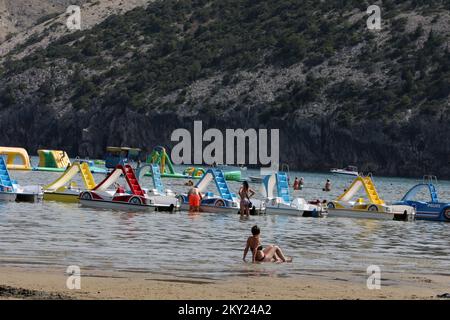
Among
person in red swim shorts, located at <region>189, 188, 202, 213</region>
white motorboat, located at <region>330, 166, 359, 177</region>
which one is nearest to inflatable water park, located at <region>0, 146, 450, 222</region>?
person in red swim shorts, located at <region>189, 188, 202, 213</region>

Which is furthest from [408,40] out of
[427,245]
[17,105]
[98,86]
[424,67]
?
[427,245]

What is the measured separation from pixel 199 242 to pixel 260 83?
352 feet

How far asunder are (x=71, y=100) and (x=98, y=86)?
188 inches

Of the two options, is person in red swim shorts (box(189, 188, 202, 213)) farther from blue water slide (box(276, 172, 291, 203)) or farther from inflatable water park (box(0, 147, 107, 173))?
inflatable water park (box(0, 147, 107, 173))

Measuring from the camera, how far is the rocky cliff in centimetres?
12575

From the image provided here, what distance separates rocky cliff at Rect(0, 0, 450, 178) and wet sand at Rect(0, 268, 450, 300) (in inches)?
3868

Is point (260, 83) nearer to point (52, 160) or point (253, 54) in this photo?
point (253, 54)

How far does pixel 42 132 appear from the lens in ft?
485

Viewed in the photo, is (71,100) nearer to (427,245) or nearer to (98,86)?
(98,86)

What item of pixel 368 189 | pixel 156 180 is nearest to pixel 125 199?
pixel 156 180

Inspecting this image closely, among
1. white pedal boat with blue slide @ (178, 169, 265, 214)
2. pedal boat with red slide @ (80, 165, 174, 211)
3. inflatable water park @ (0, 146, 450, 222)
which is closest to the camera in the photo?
pedal boat with red slide @ (80, 165, 174, 211)

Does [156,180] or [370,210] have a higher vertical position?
[156,180]

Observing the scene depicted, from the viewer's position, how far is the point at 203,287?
21.7 metres

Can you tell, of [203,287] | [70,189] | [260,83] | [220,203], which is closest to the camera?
[203,287]
